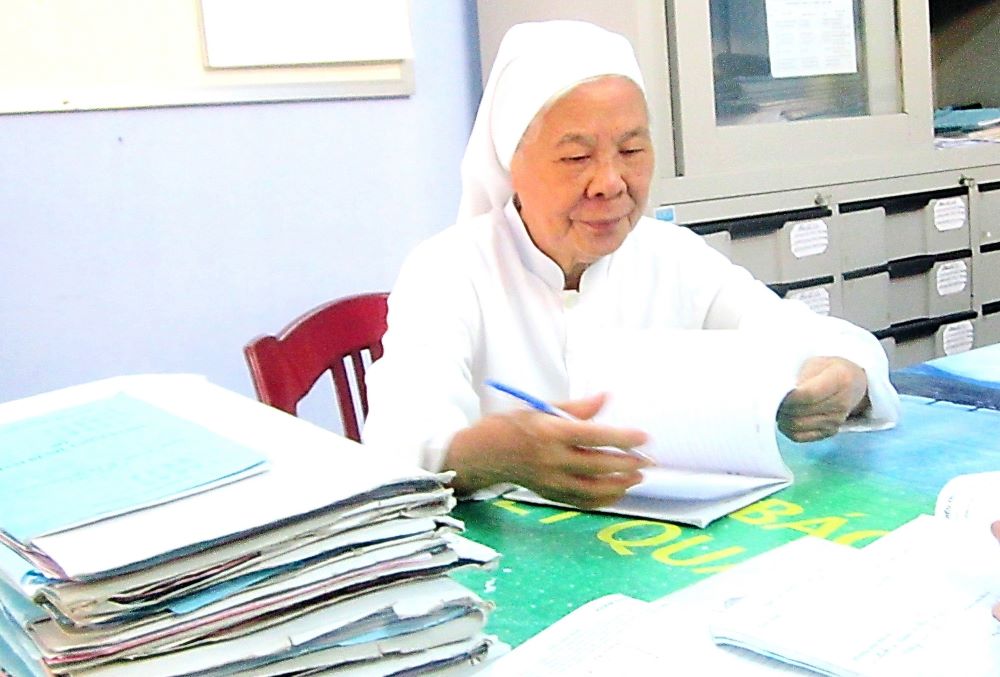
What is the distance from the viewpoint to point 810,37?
1892mm

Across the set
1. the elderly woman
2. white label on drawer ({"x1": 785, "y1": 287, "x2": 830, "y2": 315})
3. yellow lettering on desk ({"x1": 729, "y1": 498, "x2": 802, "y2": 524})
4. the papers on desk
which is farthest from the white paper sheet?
white label on drawer ({"x1": 785, "y1": 287, "x2": 830, "y2": 315})

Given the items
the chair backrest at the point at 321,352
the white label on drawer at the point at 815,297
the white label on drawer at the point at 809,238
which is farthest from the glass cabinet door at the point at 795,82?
the chair backrest at the point at 321,352

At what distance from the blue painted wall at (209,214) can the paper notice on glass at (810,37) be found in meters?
0.58

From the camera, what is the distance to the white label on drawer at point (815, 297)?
184cm

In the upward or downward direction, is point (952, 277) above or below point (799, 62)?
below

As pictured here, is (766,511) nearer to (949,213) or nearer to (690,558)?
(690,558)

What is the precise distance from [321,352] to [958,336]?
138 cm

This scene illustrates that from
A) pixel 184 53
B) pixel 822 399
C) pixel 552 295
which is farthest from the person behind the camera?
pixel 184 53

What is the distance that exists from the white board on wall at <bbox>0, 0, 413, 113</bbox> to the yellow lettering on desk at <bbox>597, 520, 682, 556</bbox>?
1.18m

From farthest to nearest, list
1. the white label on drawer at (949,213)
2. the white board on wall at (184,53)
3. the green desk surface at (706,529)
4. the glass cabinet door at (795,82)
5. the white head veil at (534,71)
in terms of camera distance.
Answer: the white label on drawer at (949,213) → the glass cabinet door at (795,82) → the white board on wall at (184,53) → the white head veil at (534,71) → the green desk surface at (706,529)

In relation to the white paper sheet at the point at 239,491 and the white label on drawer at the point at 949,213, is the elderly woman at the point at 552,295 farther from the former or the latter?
the white label on drawer at the point at 949,213

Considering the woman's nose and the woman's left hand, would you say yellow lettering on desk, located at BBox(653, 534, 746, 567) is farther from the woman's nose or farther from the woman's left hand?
the woman's nose

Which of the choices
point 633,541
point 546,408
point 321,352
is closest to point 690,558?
point 633,541

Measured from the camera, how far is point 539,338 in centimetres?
129
